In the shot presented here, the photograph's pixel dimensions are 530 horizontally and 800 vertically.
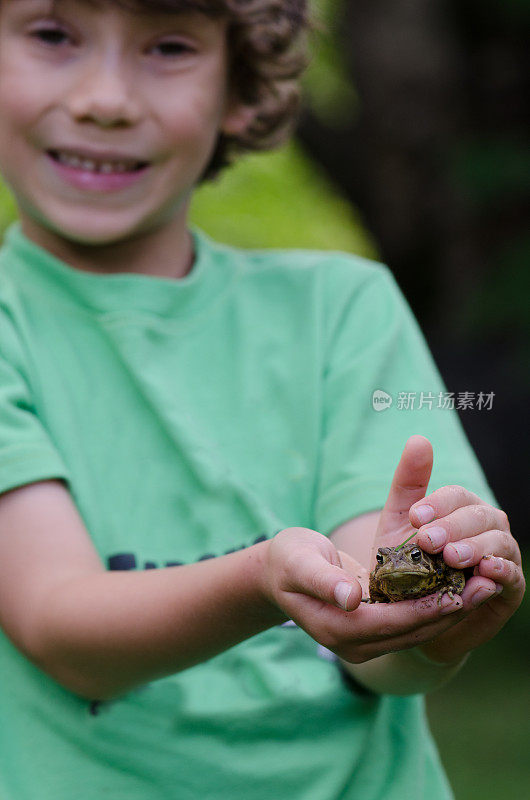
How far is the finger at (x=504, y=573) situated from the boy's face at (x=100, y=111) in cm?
116

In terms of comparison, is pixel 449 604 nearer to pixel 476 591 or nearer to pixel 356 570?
pixel 476 591

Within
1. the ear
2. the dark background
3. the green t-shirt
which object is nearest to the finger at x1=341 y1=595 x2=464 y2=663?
the green t-shirt

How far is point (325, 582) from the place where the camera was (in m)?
1.48

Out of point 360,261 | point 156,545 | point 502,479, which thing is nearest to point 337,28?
point 502,479

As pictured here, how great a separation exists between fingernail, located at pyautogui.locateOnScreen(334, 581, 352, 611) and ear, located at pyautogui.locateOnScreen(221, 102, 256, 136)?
160 cm

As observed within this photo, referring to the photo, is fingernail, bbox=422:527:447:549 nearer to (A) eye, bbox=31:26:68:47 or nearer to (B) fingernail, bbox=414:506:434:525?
(B) fingernail, bbox=414:506:434:525

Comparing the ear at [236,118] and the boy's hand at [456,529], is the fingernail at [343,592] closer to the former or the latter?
the boy's hand at [456,529]

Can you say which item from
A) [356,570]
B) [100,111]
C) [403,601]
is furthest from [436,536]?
[100,111]

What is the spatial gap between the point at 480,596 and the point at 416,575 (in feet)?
0.35

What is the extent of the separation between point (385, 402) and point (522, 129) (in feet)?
18.2

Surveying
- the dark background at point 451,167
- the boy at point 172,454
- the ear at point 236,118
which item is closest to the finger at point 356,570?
the boy at point 172,454

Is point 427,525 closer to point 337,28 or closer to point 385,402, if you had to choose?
point 385,402

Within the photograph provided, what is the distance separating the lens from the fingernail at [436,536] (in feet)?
4.94

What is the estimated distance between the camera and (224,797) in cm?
200
